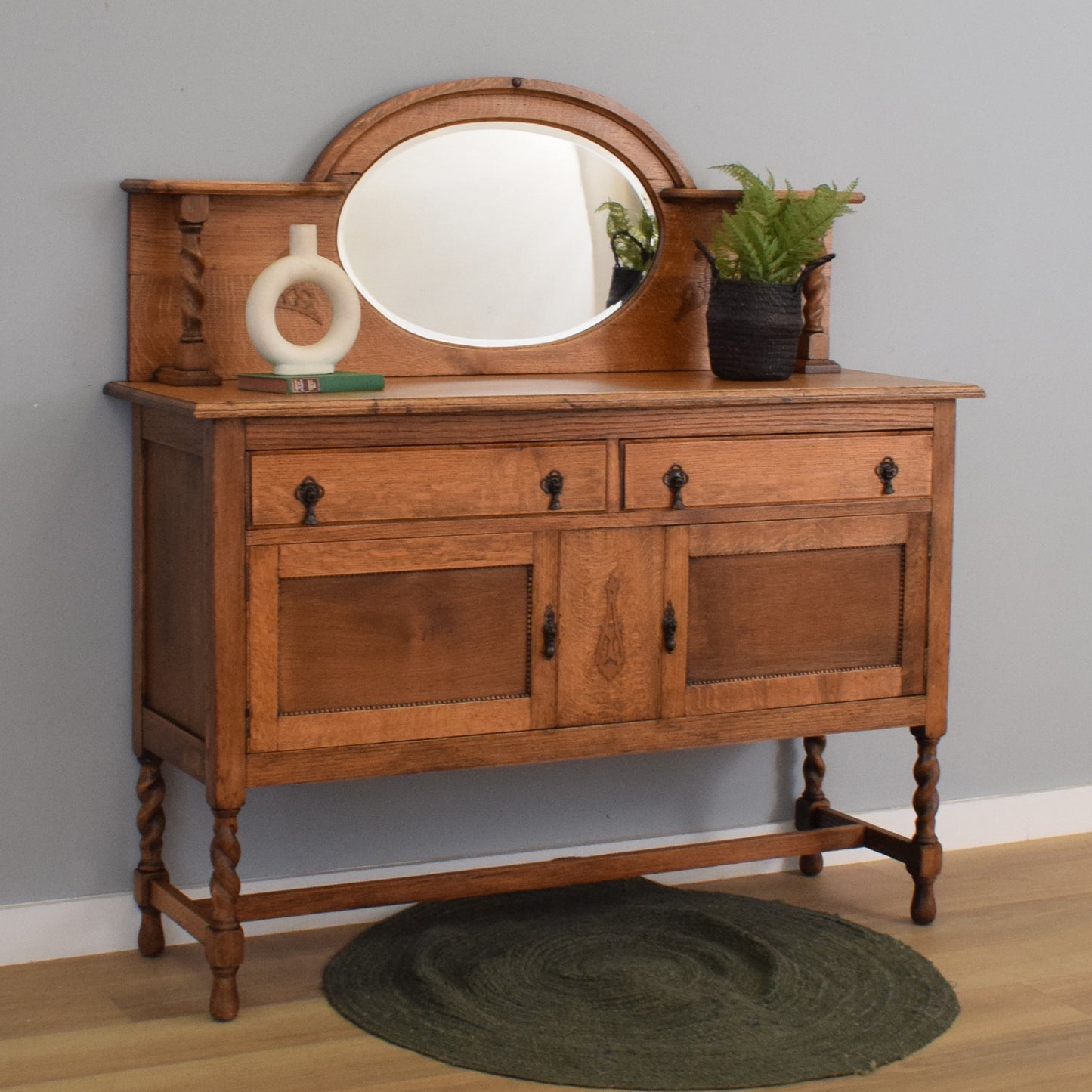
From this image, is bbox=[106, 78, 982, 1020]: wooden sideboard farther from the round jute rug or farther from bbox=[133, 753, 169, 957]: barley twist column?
the round jute rug

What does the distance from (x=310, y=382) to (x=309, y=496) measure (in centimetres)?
22

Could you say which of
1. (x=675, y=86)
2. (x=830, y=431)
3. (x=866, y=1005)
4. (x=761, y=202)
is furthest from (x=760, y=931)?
(x=675, y=86)

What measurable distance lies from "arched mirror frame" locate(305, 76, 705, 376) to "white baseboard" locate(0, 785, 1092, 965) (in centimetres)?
105

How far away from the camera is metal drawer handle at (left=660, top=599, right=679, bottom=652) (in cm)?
302

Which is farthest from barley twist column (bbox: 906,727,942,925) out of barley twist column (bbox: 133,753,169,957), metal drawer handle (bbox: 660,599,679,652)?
barley twist column (bbox: 133,753,169,957)

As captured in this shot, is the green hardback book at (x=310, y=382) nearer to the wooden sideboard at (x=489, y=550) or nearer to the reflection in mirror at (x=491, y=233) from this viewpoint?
the wooden sideboard at (x=489, y=550)

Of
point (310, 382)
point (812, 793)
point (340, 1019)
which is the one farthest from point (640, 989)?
point (310, 382)

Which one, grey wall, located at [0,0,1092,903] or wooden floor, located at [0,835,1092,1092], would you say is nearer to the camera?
wooden floor, located at [0,835,1092,1092]

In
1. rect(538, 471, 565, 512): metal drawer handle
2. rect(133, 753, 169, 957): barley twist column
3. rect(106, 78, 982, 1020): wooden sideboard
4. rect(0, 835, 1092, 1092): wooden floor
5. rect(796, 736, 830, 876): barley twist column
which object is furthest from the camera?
rect(796, 736, 830, 876): barley twist column

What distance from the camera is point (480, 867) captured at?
3.50m

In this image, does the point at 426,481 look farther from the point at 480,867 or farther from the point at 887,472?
the point at 480,867

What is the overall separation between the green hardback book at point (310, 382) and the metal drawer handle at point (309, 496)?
0.59 feet

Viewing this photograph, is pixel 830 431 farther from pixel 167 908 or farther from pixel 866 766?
pixel 167 908

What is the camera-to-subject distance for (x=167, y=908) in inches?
122
